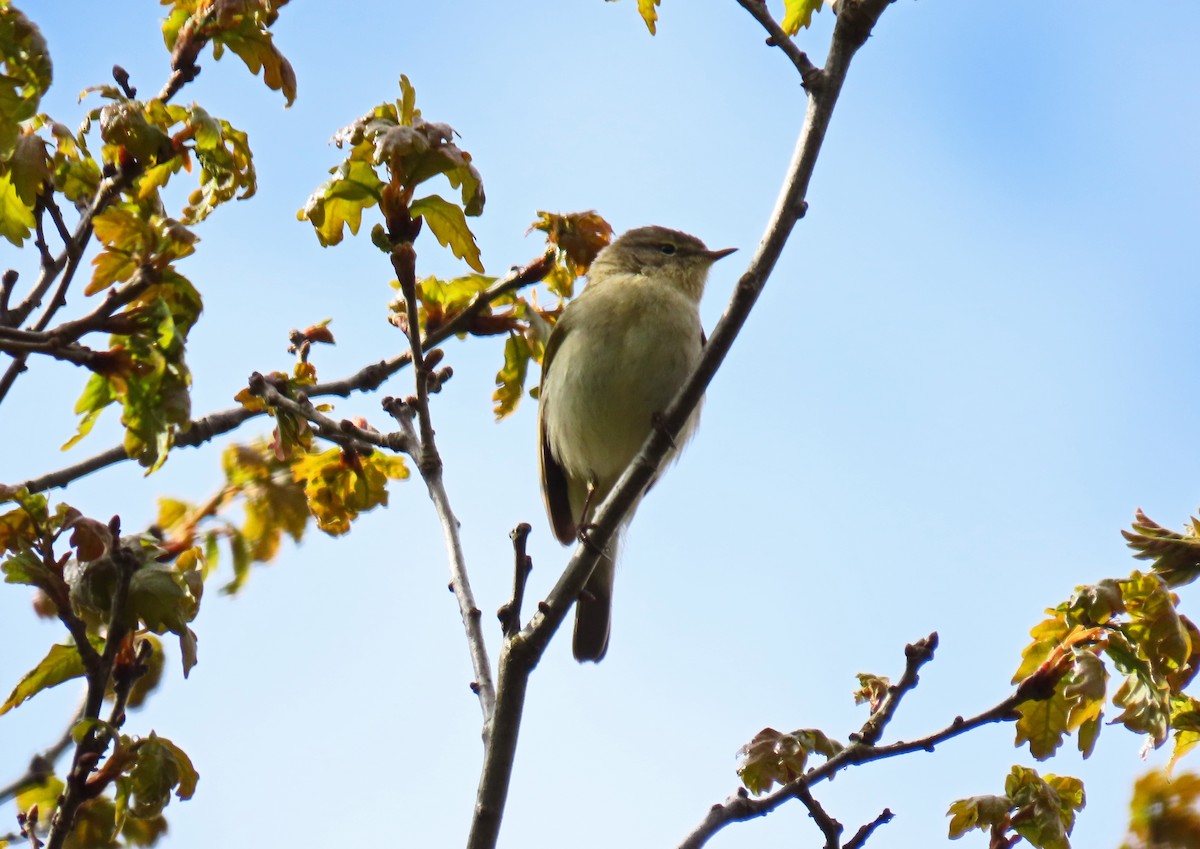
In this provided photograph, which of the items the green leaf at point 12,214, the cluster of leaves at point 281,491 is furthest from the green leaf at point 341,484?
the green leaf at point 12,214

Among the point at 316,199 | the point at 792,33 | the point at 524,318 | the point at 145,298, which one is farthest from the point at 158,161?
the point at 792,33

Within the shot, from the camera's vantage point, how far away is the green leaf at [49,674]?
3049mm

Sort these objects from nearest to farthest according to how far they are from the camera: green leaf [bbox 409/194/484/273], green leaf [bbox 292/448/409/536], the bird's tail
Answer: green leaf [bbox 409/194/484/273]
green leaf [bbox 292/448/409/536]
the bird's tail

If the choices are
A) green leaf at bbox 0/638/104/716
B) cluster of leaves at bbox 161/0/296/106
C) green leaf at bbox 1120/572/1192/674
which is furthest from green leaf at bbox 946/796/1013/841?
cluster of leaves at bbox 161/0/296/106

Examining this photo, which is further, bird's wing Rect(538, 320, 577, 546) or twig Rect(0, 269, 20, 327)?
bird's wing Rect(538, 320, 577, 546)

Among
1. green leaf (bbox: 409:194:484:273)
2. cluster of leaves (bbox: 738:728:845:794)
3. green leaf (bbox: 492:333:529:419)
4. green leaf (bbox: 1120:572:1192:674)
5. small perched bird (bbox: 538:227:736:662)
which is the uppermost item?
small perched bird (bbox: 538:227:736:662)

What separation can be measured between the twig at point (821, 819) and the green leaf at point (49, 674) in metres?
1.77

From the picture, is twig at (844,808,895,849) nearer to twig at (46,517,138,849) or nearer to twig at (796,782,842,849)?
twig at (796,782,842,849)

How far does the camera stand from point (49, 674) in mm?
3053

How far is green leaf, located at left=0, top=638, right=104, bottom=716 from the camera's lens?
3049 millimetres

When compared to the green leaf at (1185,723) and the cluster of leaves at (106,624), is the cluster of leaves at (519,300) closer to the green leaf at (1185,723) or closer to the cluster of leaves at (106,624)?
the cluster of leaves at (106,624)

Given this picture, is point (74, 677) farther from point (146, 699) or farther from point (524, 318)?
point (524, 318)

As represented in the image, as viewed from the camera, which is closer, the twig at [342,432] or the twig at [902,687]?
the twig at [902,687]

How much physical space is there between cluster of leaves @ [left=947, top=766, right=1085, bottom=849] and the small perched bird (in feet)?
8.18
